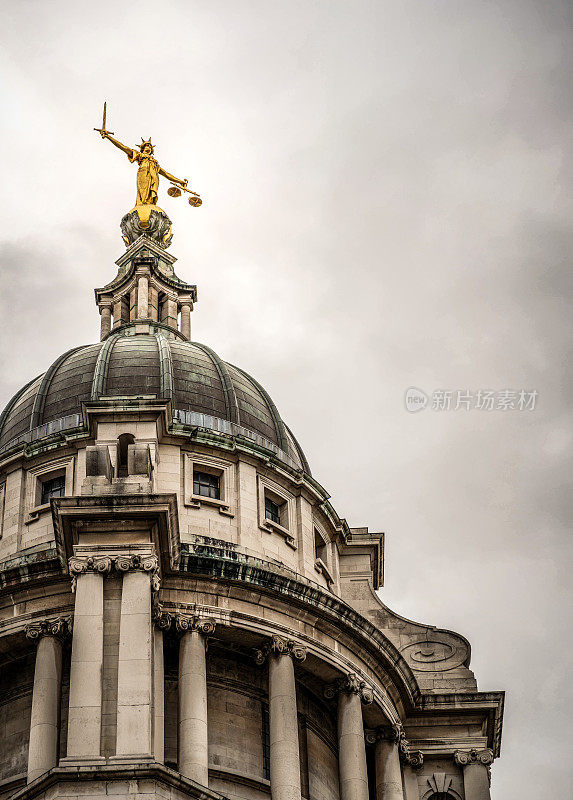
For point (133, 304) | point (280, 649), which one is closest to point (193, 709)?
point (280, 649)

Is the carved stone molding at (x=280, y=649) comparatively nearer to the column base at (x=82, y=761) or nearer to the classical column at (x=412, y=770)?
the classical column at (x=412, y=770)

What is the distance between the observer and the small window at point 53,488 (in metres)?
54.8

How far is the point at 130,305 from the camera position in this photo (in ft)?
222

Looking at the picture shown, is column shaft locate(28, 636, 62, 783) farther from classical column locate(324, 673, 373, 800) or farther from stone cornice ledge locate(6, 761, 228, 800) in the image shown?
classical column locate(324, 673, 373, 800)

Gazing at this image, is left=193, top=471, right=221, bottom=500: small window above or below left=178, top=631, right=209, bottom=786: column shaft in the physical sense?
above

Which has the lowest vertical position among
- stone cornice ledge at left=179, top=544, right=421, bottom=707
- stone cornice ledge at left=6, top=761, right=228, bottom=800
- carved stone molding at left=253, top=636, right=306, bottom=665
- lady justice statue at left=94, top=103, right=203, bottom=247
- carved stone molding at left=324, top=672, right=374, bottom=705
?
stone cornice ledge at left=6, top=761, right=228, bottom=800

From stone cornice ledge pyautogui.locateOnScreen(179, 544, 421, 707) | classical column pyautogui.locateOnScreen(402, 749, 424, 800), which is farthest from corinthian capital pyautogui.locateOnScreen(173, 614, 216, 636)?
classical column pyautogui.locateOnScreen(402, 749, 424, 800)

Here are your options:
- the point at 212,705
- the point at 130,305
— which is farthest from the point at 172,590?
the point at 130,305

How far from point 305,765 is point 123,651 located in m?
9.88

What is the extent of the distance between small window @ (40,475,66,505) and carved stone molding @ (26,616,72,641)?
24.6 ft

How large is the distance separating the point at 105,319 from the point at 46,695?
25.2 m

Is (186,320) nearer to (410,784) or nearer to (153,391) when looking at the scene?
(153,391)

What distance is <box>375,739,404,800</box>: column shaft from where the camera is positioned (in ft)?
164

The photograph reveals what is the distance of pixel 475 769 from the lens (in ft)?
170
